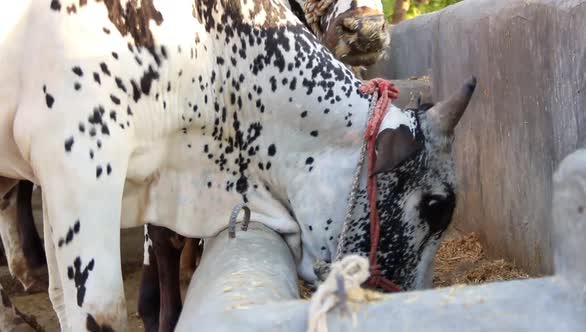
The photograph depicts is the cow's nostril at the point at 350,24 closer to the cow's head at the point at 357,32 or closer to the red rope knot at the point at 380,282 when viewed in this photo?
the cow's head at the point at 357,32

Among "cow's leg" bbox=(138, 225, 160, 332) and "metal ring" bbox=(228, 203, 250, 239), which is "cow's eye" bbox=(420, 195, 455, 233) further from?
"cow's leg" bbox=(138, 225, 160, 332)

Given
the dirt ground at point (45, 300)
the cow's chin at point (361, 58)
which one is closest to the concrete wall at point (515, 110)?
the cow's chin at point (361, 58)

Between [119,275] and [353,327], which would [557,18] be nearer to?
[119,275]

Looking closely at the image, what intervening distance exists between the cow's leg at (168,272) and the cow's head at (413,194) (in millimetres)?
842

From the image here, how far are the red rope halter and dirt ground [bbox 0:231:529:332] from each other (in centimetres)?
52

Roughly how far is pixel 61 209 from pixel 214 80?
618 mm

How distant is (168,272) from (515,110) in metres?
1.40

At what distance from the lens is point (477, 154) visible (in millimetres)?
3457

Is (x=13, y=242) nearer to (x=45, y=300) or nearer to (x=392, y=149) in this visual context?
(x=45, y=300)

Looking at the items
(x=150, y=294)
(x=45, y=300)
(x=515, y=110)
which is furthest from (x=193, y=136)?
(x=45, y=300)

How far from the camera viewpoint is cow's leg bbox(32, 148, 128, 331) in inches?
90.0

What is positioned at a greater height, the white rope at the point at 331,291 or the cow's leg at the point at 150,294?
the white rope at the point at 331,291

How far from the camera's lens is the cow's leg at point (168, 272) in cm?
313

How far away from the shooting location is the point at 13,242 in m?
3.97
